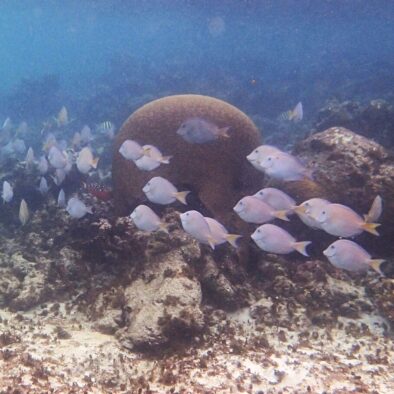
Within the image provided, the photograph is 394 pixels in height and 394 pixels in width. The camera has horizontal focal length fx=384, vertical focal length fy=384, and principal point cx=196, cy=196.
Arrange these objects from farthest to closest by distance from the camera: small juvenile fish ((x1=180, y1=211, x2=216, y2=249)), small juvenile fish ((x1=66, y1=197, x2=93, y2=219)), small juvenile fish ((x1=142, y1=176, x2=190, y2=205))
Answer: small juvenile fish ((x1=66, y1=197, x2=93, y2=219))
small juvenile fish ((x1=142, y1=176, x2=190, y2=205))
small juvenile fish ((x1=180, y1=211, x2=216, y2=249))

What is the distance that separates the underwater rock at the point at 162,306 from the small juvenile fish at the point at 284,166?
2102 mm

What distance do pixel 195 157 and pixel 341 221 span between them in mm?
3697

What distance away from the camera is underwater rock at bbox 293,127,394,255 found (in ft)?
24.9

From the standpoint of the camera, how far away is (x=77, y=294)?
23.4 feet

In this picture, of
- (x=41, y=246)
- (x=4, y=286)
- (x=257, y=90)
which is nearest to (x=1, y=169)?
(x=41, y=246)

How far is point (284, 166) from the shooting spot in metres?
6.16

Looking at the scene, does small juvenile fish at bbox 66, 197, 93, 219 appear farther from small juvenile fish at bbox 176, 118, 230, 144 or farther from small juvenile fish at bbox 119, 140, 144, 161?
small juvenile fish at bbox 176, 118, 230, 144

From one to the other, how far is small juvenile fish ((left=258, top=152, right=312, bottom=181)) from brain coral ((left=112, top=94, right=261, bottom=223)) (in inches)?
82.9

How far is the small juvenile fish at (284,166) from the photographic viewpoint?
6.14 metres

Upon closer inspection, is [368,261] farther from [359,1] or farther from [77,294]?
[359,1]

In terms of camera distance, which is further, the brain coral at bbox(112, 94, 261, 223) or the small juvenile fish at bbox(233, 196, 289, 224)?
the brain coral at bbox(112, 94, 261, 223)

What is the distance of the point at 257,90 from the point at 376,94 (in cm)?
977

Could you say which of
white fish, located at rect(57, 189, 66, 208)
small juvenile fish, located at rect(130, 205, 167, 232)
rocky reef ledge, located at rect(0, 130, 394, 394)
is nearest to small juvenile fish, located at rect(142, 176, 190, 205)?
small juvenile fish, located at rect(130, 205, 167, 232)

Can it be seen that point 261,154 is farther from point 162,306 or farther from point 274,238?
point 162,306
